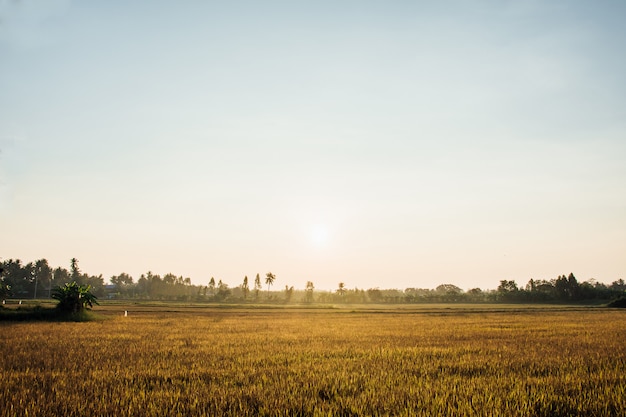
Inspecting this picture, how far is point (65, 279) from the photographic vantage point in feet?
596

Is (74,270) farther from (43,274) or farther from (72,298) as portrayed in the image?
(72,298)

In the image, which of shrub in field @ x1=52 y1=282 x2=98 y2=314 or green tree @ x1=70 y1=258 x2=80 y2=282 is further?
green tree @ x1=70 y1=258 x2=80 y2=282

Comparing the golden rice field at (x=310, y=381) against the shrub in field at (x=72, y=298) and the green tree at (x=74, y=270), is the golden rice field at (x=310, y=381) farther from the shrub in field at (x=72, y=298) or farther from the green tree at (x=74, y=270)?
the green tree at (x=74, y=270)

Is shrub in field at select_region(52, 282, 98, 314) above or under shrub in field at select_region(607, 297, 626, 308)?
above

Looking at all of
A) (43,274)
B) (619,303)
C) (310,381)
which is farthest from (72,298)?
(43,274)

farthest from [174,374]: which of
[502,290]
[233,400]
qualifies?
[502,290]

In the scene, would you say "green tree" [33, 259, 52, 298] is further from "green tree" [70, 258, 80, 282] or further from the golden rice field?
the golden rice field

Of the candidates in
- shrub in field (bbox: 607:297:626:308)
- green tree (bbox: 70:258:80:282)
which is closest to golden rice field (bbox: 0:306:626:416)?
shrub in field (bbox: 607:297:626:308)

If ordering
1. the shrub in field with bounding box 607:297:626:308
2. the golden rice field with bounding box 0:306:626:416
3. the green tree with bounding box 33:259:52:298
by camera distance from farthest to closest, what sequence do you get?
the green tree with bounding box 33:259:52:298, the shrub in field with bounding box 607:297:626:308, the golden rice field with bounding box 0:306:626:416

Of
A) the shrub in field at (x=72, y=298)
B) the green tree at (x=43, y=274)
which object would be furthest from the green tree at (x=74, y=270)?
the shrub in field at (x=72, y=298)

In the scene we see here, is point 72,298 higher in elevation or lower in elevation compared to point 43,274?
higher

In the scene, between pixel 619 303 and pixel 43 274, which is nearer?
pixel 619 303

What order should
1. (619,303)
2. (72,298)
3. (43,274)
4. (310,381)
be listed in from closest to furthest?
(310,381)
(72,298)
(619,303)
(43,274)

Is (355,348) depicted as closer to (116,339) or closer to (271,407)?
(271,407)
